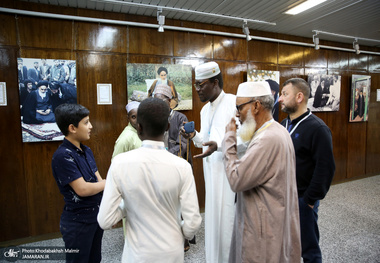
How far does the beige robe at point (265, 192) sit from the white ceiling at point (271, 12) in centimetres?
267

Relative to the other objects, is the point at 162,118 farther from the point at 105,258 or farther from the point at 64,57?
the point at 64,57

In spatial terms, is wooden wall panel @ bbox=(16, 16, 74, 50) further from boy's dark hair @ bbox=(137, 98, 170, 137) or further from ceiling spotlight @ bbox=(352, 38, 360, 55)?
ceiling spotlight @ bbox=(352, 38, 360, 55)

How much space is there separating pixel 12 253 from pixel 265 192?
3.26m

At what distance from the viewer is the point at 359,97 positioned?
18.9 ft

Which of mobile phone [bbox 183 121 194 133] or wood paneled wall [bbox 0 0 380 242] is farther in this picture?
wood paneled wall [bbox 0 0 380 242]

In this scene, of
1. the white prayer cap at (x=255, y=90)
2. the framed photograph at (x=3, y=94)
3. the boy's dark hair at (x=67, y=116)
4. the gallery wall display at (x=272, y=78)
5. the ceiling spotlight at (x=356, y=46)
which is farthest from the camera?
the ceiling spotlight at (x=356, y=46)

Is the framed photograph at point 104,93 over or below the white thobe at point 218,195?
over

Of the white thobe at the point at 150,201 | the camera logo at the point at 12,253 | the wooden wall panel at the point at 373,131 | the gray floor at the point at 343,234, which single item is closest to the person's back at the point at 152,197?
the white thobe at the point at 150,201

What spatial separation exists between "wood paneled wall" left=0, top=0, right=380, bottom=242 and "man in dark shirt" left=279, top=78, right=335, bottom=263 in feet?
6.86

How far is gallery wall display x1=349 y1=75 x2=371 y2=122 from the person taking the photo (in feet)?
18.5

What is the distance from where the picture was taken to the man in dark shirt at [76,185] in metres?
1.59

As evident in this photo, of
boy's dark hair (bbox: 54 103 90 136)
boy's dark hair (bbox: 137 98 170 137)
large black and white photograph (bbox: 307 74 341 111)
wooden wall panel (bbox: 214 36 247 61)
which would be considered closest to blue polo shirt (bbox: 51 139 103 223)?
boy's dark hair (bbox: 54 103 90 136)

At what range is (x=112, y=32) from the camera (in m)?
3.52

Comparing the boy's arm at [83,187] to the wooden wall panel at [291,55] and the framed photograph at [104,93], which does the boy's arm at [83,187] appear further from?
the wooden wall panel at [291,55]
